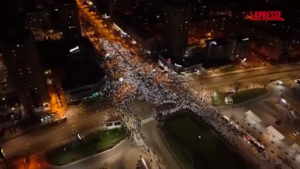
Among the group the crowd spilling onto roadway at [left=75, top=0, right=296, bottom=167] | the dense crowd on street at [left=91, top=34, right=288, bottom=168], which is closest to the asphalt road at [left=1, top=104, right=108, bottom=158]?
the dense crowd on street at [left=91, top=34, right=288, bottom=168]

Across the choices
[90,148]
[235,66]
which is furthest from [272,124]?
[90,148]

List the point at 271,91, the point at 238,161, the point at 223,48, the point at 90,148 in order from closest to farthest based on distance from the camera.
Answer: the point at 238,161
the point at 90,148
the point at 271,91
the point at 223,48

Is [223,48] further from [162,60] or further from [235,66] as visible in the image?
[162,60]

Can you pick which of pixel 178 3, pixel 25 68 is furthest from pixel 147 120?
pixel 178 3

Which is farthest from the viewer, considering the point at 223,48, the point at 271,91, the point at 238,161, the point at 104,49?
the point at 104,49

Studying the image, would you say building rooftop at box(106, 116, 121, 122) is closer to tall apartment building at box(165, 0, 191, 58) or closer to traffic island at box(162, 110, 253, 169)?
traffic island at box(162, 110, 253, 169)

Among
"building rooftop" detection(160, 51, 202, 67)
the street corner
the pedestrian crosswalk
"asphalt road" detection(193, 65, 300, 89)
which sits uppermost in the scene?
"building rooftop" detection(160, 51, 202, 67)

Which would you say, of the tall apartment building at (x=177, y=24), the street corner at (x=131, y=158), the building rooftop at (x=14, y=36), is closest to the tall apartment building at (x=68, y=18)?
the tall apartment building at (x=177, y=24)

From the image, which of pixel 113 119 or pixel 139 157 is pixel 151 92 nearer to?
pixel 113 119
